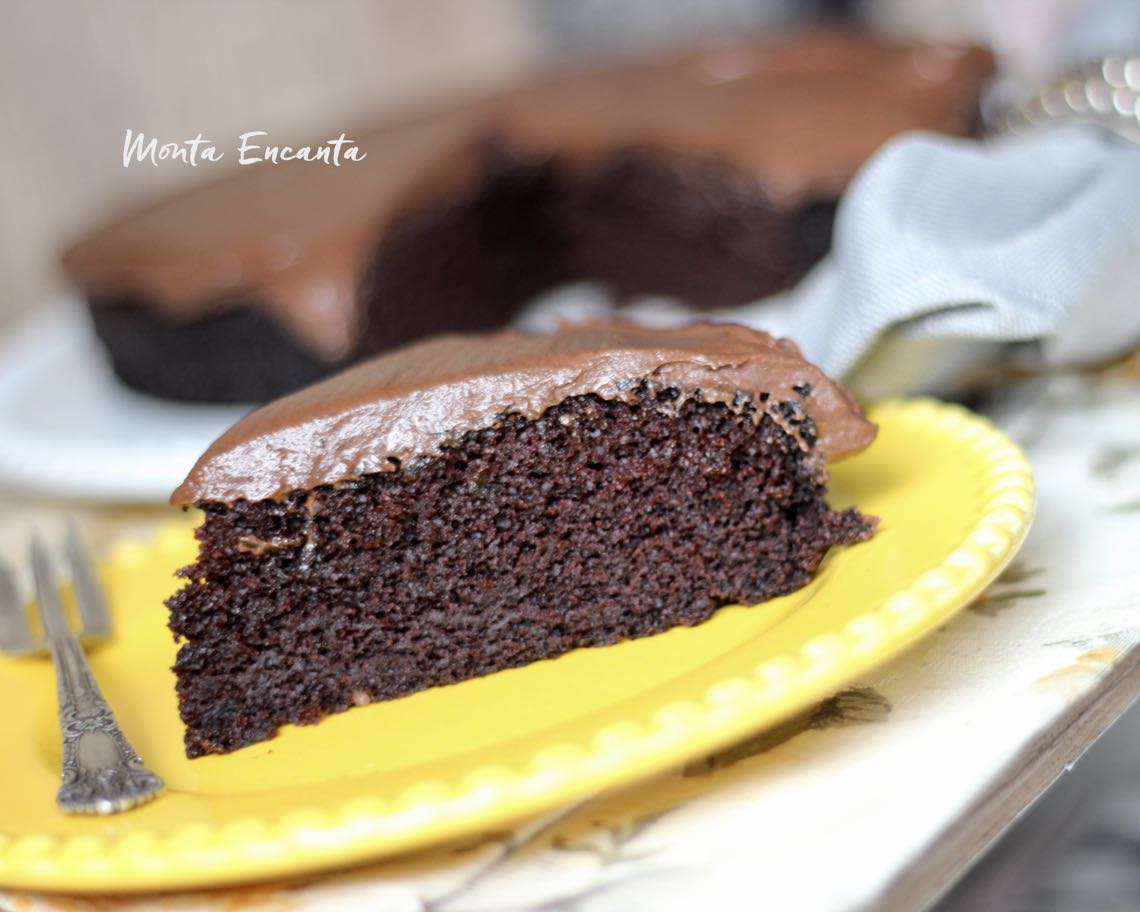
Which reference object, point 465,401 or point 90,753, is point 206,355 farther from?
point 90,753

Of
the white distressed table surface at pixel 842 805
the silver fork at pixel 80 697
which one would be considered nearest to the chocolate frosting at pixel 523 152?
the silver fork at pixel 80 697

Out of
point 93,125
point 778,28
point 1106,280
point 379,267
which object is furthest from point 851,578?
point 93,125

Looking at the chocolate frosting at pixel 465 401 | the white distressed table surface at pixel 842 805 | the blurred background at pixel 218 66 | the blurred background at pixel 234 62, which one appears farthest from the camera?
the blurred background at pixel 218 66

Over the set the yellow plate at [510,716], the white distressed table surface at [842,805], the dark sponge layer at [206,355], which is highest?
the dark sponge layer at [206,355]

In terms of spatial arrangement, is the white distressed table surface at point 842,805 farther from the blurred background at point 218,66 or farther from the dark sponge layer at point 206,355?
the blurred background at point 218,66

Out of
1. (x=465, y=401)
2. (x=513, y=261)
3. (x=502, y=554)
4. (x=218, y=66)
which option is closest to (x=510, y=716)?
A: (x=502, y=554)

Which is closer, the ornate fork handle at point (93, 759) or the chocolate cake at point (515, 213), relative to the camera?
the ornate fork handle at point (93, 759)
